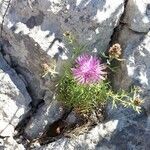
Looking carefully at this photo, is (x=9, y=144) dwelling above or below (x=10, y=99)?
below

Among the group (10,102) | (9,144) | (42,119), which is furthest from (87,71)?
(9,144)

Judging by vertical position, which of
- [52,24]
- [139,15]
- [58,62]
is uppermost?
[52,24]

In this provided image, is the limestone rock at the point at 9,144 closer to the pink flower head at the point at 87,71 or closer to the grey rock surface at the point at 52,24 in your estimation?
the grey rock surface at the point at 52,24

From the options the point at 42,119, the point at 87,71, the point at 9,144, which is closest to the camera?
the point at 87,71

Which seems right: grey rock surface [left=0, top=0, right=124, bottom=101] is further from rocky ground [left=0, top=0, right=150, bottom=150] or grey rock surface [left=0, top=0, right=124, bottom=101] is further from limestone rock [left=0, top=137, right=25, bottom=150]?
limestone rock [left=0, top=137, right=25, bottom=150]

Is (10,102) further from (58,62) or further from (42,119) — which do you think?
(58,62)

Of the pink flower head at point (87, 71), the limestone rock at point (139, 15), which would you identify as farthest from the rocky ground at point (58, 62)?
the pink flower head at point (87, 71)

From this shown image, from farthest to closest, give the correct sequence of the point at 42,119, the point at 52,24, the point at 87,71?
the point at 42,119, the point at 52,24, the point at 87,71

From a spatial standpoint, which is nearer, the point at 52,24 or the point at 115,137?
the point at 52,24
